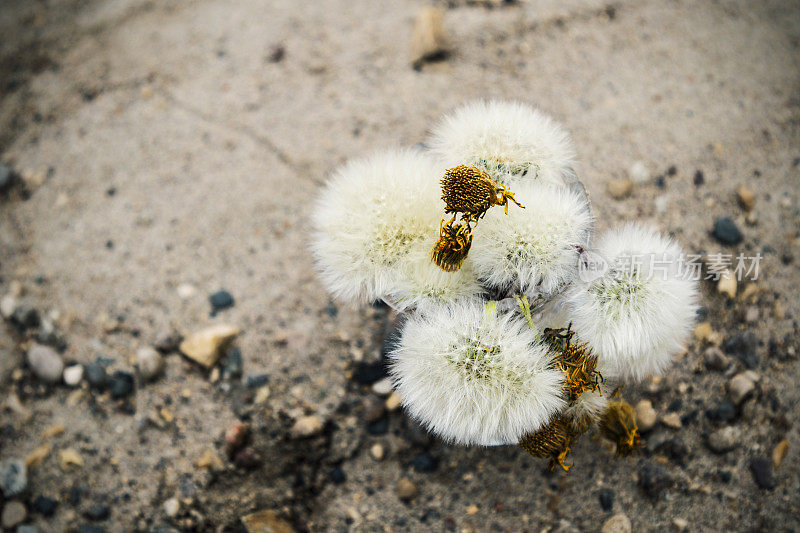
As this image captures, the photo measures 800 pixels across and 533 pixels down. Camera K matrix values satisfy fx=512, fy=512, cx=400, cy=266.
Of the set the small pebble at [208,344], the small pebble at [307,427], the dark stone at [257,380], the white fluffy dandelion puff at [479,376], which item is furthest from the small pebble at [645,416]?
the small pebble at [208,344]

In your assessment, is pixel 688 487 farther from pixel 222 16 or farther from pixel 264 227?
pixel 222 16

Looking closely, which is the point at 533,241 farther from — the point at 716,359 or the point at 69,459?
the point at 69,459

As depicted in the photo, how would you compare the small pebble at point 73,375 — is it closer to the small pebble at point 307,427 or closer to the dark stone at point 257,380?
the dark stone at point 257,380

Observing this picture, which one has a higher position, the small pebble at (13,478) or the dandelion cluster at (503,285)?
the dandelion cluster at (503,285)

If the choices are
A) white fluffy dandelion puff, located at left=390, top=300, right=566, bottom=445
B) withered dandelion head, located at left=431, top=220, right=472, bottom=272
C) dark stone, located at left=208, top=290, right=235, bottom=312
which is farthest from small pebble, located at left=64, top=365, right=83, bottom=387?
withered dandelion head, located at left=431, top=220, right=472, bottom=272

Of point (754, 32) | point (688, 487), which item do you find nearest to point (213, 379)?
point (688, 487)

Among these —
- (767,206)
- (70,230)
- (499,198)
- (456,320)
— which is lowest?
(70,230)
